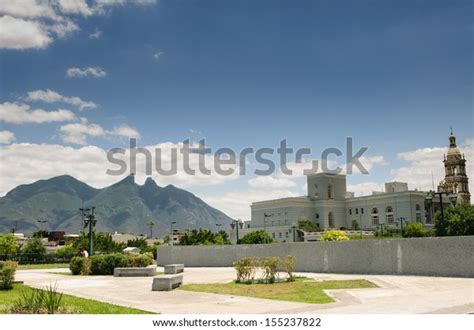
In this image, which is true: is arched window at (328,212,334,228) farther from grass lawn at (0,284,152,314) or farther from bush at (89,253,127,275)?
grass lawn at (0,284,152,314)

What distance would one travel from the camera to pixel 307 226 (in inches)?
4220

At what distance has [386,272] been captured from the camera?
2070 centimetres

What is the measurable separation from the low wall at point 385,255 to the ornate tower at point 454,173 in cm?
8742

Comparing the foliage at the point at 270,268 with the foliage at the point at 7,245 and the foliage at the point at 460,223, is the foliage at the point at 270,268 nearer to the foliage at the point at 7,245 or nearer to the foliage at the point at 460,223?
the foliage at the point at 460,223

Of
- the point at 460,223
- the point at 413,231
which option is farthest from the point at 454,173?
the point at 460,223

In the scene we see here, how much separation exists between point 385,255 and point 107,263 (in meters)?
12.9

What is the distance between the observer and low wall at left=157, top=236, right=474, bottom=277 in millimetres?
18219

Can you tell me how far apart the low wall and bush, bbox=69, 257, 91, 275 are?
9637 mm

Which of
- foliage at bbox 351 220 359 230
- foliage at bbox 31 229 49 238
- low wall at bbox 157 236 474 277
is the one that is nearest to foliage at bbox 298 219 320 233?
foliage at bbox 351 220 359 230

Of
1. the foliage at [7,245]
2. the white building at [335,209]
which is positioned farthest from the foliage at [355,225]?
the foliage at [7,245]

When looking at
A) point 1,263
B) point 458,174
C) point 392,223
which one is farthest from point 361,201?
point 1,263

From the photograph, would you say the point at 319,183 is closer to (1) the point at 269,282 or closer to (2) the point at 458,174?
(2) the point at 458,174

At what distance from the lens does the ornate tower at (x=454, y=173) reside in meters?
106

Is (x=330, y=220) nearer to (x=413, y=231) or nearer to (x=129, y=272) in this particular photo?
(x=413, y=231)
